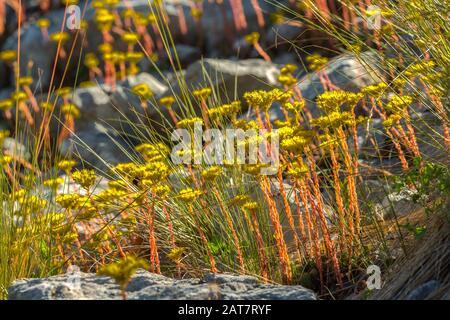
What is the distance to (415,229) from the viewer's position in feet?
9.59

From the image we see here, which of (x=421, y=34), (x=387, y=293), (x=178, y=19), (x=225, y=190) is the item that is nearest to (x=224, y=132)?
(x=225, y=190)

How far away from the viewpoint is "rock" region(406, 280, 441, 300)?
2.50m

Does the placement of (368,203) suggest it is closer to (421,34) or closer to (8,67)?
(421,34)

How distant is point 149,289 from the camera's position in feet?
7.89

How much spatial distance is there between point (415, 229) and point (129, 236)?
150 centimetres

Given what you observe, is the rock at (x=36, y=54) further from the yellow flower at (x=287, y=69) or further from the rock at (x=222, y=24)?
the yellow flower at (x=287, y=69)

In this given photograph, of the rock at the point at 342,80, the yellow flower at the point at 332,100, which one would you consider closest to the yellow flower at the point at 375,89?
the yellow flower at the point at 332,100

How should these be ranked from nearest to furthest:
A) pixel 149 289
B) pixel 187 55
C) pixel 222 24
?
pixel 149 289 < pixel 187 55 < pixel 222 24

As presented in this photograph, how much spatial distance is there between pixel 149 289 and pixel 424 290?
2.78ft

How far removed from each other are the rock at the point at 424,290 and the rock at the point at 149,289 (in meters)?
0.32

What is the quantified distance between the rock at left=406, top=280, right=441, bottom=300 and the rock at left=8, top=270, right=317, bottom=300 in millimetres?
320

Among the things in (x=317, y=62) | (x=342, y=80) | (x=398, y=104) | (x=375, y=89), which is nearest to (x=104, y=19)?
(x=342, y=80)

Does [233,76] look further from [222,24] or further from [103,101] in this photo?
[222,24]
